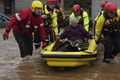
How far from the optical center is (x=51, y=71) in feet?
24.0

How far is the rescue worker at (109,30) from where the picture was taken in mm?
7610

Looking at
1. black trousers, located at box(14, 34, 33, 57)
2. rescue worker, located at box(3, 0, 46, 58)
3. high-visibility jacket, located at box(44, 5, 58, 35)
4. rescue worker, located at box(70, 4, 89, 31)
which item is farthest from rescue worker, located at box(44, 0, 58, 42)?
black trousers, located at box(14, 34, 33, 57)

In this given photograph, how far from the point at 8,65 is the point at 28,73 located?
3.53 feet

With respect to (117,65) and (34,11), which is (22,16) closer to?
(34,11)

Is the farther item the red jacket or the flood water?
the red jacket

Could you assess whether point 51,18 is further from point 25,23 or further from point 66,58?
point 66,58

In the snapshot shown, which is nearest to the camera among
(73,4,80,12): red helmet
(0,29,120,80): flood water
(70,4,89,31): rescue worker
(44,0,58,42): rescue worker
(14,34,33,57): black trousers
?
(0,29,120,80): flood water

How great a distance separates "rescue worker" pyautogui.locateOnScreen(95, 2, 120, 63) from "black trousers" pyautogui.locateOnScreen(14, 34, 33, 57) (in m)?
1.99

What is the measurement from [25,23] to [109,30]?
7.53ft

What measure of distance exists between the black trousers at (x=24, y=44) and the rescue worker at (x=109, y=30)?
78.3 inches

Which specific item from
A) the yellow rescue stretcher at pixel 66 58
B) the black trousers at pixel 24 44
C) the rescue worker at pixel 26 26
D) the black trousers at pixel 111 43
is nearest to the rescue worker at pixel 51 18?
the rescue worker at pixel 26 26

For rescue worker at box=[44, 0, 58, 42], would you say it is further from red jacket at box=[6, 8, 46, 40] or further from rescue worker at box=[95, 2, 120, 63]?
rescue worker at box=[95, 2, 120, 63]

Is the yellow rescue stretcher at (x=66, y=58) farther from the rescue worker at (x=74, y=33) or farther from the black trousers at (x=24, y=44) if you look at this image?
the black trousers at (x=24, y=44)

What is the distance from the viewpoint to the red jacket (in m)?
7.64
